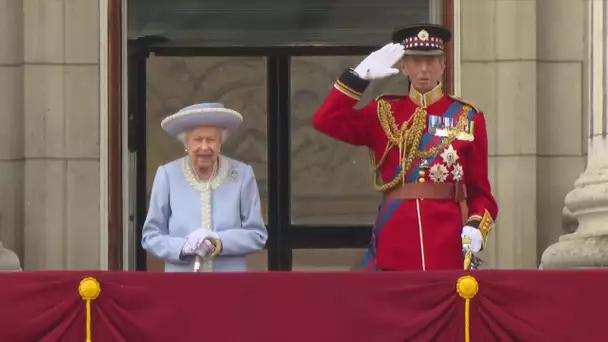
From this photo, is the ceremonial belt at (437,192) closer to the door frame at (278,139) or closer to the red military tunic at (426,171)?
the red military tunic at (426,171)

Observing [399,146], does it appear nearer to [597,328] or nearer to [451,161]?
[451,161]

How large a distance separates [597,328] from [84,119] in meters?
3.47

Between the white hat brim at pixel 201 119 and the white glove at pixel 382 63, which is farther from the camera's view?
the white hat brim at pixel 201 119

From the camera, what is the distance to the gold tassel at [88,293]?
273 inches

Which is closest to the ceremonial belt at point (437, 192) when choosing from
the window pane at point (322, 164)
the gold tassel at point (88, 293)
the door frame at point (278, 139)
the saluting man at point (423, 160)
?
the saluting man at point (423, 160)

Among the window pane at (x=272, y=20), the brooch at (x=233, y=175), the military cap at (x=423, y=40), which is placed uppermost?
the window pane at (x=272, y=20)

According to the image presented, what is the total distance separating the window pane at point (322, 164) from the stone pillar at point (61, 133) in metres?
2.67

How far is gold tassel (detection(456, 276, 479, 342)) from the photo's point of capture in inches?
274

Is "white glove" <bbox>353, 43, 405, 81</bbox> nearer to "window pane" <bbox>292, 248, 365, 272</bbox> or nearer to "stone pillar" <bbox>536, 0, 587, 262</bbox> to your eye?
"stone pillar" <bbox>536, 0, 587, 262</bbox>

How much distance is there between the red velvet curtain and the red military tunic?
19.9 inches

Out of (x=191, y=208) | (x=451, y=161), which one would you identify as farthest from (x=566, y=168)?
(x=191, y=208)

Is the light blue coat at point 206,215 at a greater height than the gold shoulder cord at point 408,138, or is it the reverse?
the gold shoulder cord at point 408,138

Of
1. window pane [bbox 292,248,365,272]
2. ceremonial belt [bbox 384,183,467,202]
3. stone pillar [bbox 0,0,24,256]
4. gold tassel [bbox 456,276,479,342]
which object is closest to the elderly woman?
ceremonial belt [bbox 384,183,467,202]

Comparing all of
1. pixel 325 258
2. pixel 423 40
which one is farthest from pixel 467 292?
pixel 325 258
